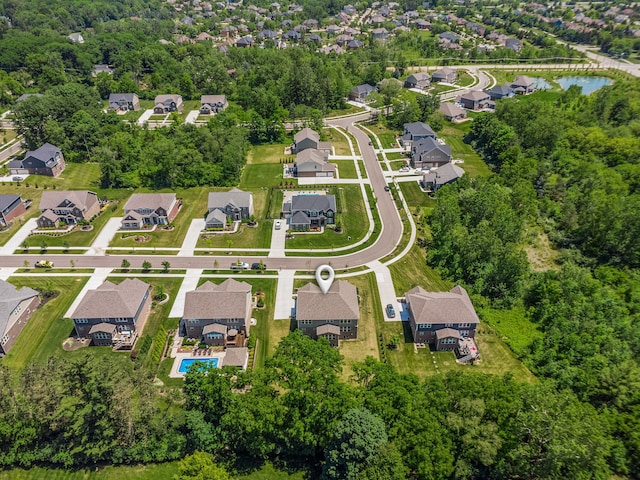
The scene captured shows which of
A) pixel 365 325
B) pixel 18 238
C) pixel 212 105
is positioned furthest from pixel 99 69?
pixel 365 325

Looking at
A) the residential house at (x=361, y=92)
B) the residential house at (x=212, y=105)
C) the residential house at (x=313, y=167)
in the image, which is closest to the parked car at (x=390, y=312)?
the residential house at (x=313, y=167)

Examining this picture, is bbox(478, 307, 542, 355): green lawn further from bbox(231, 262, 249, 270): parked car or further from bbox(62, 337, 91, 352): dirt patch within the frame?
bbox(62, 337, 91, 352): dirt patch

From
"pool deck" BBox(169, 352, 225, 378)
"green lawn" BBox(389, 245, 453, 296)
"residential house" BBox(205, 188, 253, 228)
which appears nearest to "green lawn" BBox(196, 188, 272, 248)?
"residential house" BBox(205, 188, 253, 228)

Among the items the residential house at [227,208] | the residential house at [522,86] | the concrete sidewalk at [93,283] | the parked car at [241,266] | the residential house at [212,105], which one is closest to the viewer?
the concrete sidewalk at [93,283]

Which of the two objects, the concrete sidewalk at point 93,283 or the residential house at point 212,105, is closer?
the concrete sidewalk at point 93,283

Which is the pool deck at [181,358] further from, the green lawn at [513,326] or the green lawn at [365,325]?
the green lawn at [513,326]

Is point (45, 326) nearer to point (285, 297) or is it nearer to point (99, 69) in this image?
point (285, 297)
